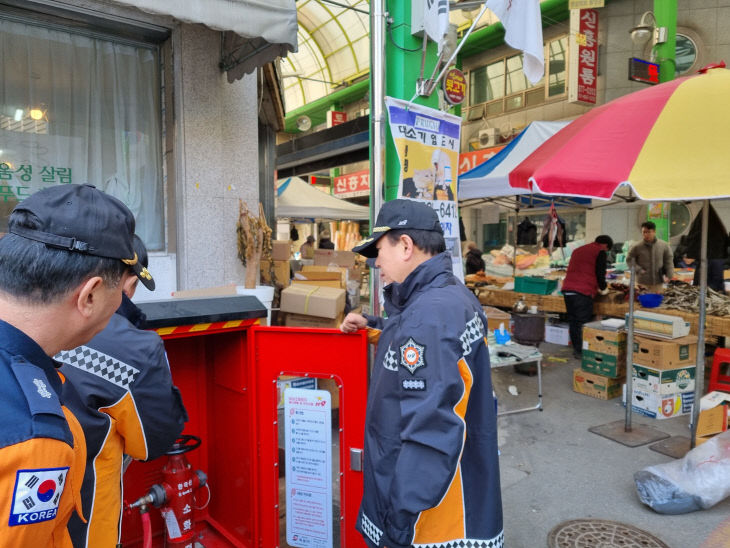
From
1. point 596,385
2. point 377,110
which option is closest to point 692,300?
point 596,385

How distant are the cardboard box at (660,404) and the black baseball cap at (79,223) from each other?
6.01 metres

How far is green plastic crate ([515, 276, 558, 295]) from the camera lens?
10.2 metres

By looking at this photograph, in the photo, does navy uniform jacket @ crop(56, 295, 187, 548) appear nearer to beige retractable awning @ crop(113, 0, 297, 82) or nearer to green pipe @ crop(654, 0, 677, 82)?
beige retractable awning @ crop(113, 0, 297, 82)

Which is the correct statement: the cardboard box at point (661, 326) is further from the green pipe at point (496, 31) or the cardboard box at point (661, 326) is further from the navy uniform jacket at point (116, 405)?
the green pipe at point (496, 31)

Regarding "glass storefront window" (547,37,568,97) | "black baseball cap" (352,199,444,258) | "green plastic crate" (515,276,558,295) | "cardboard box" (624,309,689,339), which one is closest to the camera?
"black baseball cap" (352,199,444,258)

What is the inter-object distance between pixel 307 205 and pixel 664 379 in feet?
27.2

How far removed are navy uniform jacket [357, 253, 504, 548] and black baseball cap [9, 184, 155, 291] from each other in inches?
41.4

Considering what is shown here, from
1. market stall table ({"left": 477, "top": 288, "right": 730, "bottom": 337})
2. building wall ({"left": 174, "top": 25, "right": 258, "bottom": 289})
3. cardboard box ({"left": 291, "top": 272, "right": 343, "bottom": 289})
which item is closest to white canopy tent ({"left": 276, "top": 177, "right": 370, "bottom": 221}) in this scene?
market stall table ({"left": 477, "top": 288, "right": 730, "bottom": 337})

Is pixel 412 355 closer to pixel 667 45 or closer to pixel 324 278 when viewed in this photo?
pixel 324 278

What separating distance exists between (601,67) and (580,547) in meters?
16.3

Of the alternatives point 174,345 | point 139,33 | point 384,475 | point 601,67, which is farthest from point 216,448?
point 601,67

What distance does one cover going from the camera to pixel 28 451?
0.85 meters

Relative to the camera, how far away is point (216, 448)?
128 inches

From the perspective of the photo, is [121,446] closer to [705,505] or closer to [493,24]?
[705,505]
